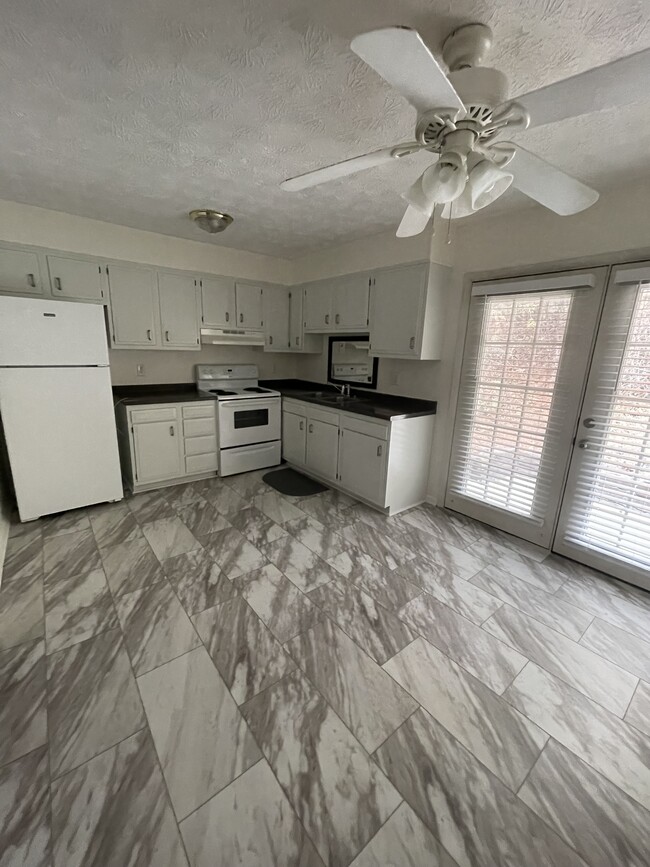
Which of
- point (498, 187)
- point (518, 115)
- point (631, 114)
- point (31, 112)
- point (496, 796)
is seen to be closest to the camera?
point (518, 115)

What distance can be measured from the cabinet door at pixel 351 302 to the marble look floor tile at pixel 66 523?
295 cm

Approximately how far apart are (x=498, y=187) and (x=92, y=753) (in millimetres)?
2574

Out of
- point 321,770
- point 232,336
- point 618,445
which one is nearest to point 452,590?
point 321,770

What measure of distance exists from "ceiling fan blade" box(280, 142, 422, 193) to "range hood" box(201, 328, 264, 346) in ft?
8.61

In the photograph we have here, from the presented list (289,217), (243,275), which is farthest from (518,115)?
(243,275)

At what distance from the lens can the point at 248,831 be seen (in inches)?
43.5

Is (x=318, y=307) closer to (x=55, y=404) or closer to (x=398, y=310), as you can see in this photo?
(x=398, y=310)

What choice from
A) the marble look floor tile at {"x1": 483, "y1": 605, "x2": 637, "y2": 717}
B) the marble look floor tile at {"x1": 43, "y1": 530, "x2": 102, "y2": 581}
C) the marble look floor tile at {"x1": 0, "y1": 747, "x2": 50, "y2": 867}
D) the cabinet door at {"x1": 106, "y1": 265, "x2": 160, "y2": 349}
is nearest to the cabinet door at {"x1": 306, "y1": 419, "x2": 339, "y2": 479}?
the cabinet door at {"x1": 106, "y1": 265, "x2": 160, "y2": 349}

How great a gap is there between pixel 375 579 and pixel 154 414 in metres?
2.57

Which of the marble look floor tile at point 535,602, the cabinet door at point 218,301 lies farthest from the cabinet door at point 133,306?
the marble look floor tile at point 535,602

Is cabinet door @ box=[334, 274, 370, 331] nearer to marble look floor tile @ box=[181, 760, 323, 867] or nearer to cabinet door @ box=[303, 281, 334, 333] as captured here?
cabinet door @ box=[303, 281, 334, 333]

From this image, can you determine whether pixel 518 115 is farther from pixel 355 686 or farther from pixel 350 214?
pixel 355 686

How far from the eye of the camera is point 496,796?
47.8 inches

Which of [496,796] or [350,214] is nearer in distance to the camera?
[496,796]
